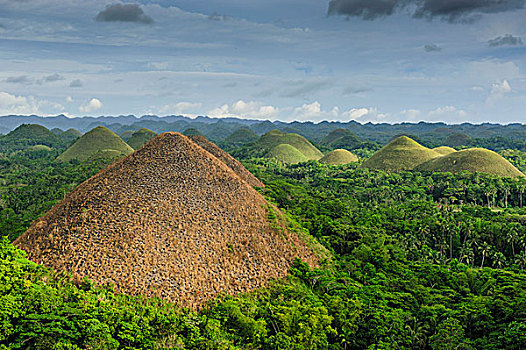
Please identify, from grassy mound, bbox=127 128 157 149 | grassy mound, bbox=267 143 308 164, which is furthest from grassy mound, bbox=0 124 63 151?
grassy mound, bbox=267 143 308 164

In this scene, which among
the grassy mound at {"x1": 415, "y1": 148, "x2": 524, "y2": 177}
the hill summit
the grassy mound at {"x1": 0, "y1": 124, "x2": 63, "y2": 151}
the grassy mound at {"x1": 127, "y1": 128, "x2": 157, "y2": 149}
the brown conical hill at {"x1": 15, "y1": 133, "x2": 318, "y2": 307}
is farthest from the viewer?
the grassy mound at {"x1": 0, "y1": 124, "x2": 63, "y2": 151}

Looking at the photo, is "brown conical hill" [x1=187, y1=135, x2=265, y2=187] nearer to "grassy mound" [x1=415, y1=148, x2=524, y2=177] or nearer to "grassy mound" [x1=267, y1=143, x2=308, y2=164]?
"grassy mound" [x1=415, y1=148, x2=524, y2=177]

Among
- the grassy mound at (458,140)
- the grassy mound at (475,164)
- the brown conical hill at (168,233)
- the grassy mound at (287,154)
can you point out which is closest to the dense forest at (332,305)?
the brown conical hill at (168,233)

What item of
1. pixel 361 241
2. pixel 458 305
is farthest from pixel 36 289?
pixel 361 241

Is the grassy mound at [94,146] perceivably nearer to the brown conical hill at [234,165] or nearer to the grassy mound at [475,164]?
the brown conical hill at [234,165]

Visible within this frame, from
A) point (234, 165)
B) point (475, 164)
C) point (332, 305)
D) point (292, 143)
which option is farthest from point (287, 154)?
point (332, 305)
